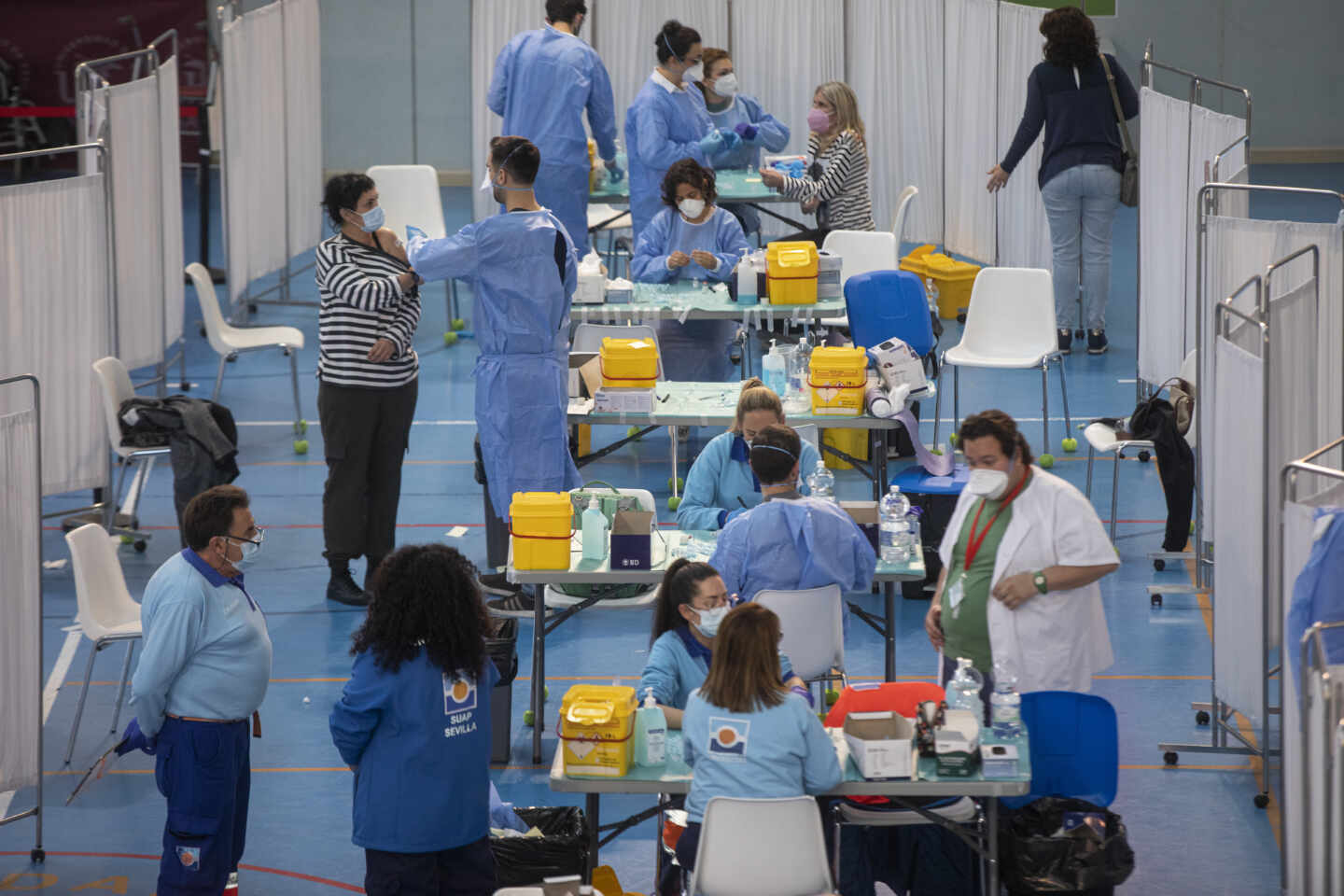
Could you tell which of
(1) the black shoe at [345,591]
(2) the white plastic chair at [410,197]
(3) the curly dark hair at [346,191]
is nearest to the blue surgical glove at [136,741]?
(3) the curly dark hair at [346,191]

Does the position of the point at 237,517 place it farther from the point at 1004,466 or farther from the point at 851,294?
the point at 851,294

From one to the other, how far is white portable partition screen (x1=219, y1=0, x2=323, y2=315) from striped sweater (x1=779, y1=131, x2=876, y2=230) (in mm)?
4104

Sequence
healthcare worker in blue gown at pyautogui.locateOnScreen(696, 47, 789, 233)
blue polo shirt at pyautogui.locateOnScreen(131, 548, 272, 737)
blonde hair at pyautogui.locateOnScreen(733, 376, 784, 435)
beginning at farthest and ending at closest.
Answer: healthcare worker in blue gown at pyautogui.locateOnScreen(696, 47, 789, 233) < blonde hair at pyautogui.locateOnScreen(733, 376, 784, 435) < blue polo shirt at pyautogui.locateOnScreen(131, 548, 272, 737)

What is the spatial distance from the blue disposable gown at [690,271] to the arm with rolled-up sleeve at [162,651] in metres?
5.30

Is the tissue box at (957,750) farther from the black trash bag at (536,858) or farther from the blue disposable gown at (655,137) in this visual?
the blue disposable gown at (655,137)

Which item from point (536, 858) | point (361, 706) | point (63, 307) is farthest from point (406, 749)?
point (63, 307)

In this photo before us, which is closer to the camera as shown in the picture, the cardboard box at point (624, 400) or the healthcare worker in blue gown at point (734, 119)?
the cardboard box at point (624, 400)

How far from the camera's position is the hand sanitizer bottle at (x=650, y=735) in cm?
502

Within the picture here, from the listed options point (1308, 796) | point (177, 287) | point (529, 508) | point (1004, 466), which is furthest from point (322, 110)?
point (1308, 796)

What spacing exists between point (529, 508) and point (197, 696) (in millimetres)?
1648

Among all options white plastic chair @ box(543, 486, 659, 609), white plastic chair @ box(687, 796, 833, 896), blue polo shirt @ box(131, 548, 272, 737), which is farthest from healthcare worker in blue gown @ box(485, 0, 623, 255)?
white plastic chair @ box(687, 796, 833, 896)

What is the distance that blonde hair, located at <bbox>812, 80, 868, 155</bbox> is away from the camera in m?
11.7

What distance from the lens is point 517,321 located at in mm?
7699

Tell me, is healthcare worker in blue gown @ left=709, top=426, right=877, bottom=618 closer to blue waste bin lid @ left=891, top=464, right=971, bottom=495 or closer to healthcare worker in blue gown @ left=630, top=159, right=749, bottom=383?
blue waste bin lid @ left=891, top=464, right=971, bottom=495
